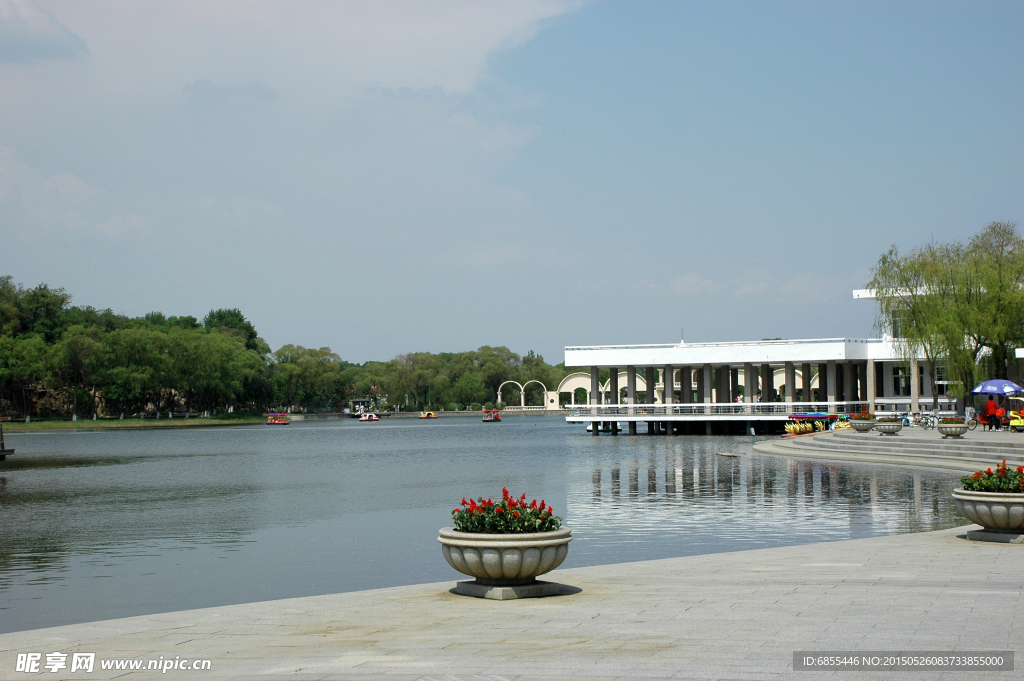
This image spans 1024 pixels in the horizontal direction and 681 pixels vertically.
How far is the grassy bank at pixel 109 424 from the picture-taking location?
349ft

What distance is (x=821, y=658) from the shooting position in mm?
7574

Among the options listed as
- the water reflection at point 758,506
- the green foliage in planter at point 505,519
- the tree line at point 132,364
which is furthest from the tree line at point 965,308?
the tree line at point 132,364

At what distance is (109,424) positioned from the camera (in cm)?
11150

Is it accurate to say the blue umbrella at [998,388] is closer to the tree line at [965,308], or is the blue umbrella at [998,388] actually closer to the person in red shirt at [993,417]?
the person in red shirt at [993,417]

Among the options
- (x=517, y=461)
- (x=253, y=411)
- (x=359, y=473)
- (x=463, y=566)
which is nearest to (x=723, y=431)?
(x=517, y=461)

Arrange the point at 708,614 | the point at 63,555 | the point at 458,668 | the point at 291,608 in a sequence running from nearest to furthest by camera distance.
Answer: the point at 458,668, the point at 708,614, the point at 291,608, the point at 63,555

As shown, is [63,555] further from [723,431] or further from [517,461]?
[723,431]

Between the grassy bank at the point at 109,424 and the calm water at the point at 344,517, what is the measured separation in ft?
210

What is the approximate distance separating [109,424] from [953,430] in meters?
99.1

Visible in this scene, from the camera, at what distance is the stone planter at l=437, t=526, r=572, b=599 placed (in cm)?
1055

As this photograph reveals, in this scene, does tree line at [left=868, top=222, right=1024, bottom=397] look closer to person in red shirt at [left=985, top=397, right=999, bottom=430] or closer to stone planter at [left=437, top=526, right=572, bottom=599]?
person in red shirt at [left=985, top=397, right=999, bottom=430]

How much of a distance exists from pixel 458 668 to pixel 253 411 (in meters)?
144

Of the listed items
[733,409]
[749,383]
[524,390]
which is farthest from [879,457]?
[524,390]

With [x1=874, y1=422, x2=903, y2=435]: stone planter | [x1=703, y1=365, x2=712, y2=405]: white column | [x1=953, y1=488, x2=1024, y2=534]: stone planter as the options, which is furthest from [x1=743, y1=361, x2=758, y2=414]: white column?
[x1=953, y1=488, x2=1024, y2=534]: stone planter
